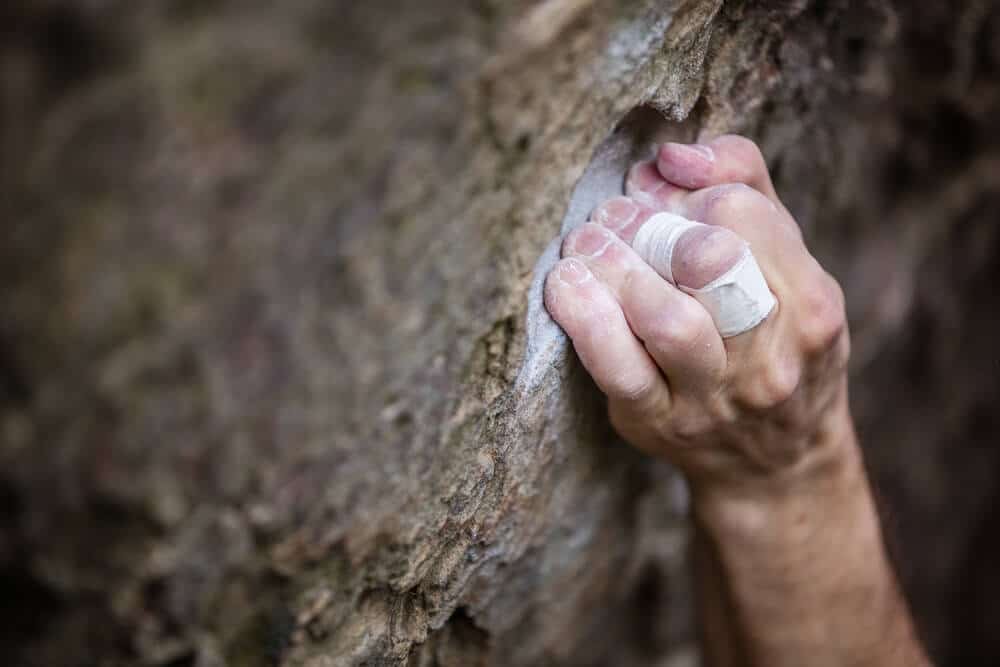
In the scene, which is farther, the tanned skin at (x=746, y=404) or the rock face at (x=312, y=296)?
the tanned skin at (x=746, y=404)

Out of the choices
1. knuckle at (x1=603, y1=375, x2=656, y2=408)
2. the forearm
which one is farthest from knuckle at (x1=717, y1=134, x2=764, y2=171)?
the forearm

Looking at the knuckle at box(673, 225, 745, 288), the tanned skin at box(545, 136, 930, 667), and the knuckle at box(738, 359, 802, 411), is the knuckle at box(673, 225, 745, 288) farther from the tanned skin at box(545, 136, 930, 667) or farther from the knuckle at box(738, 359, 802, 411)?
the knuckle at box(738, 359, 802, 411)

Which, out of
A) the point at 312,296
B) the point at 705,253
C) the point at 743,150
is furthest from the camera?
the point at 743,150

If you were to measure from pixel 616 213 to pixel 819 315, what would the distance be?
20cm

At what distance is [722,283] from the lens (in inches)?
25.7

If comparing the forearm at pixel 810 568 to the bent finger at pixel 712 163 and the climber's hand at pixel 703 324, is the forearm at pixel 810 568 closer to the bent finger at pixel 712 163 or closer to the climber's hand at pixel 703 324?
the climber's hand at pixel 703 324

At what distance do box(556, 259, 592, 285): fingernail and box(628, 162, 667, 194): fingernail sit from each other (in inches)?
4.2

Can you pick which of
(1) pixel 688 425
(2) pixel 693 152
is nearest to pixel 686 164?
(2) pixel 693 152

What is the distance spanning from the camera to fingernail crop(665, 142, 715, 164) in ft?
2.34

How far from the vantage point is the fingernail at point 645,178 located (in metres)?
0.72

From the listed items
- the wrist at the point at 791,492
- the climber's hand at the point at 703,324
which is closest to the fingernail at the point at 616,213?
the climber's hand at the point at 703,324

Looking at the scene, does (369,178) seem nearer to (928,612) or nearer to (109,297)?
(109,297)

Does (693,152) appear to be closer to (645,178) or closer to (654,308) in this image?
(645,178)

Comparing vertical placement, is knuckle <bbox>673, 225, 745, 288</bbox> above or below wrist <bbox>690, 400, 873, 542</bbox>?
above
